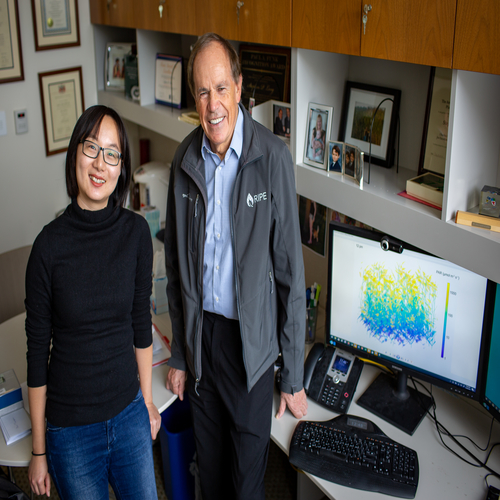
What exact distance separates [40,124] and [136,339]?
180 centimetres

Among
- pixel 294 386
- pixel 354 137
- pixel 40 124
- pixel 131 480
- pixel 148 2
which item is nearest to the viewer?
pixel 131 480

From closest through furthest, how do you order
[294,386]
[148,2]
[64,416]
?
[64,416] < [294,386] < [148,2]

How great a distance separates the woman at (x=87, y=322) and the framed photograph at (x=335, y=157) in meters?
0.65

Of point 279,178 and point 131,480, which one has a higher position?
point 279,178

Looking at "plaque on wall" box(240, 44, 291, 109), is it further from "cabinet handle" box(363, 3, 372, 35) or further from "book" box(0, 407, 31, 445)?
"book" box(0, 407, 31, 445)

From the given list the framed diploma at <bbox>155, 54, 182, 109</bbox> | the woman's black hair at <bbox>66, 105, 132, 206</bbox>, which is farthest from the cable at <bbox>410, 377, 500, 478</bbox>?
the framed diploma at <bbox>155, 54, 182, 109</bbox>

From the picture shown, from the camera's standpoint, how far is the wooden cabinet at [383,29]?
1206mm

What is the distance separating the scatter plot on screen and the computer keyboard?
292 mm

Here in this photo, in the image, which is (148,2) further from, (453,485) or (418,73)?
(453,485)

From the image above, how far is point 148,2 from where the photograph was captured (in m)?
2.30

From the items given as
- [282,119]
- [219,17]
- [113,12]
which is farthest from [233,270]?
[113,12]

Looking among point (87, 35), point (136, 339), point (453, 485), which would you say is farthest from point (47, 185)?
point (453, 485)

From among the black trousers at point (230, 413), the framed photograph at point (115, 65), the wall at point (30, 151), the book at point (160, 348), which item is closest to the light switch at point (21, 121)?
the wall at point (30, 151)

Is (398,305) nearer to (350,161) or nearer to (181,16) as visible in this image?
(350,161)
